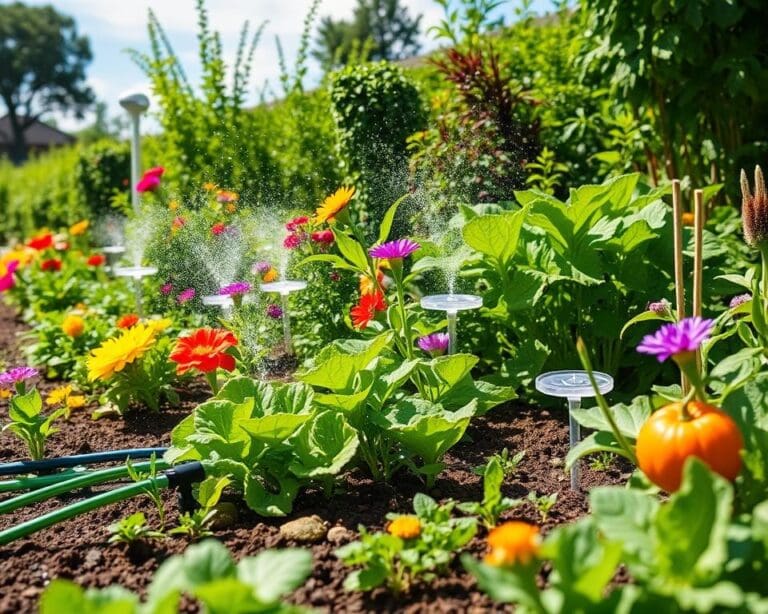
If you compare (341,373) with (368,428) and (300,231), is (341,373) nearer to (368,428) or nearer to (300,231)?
(368,428)

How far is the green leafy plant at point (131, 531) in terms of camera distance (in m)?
1.87

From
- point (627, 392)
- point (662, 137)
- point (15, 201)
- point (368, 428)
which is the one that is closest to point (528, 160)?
point (662, 137)

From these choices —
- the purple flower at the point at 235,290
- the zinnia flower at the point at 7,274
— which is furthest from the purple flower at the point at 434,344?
the zinnia flower at the point at 7,274

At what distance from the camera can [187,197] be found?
5398 mm

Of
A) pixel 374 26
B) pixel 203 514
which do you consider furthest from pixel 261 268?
pixel 374 26

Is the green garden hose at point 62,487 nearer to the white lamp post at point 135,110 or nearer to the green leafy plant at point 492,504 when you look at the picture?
the green leafy plant at point 492,504

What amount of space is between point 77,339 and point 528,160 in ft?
7.69

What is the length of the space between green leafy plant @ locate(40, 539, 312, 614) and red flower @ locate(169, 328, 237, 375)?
4.01 feet

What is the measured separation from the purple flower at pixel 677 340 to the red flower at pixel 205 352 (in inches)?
53.2

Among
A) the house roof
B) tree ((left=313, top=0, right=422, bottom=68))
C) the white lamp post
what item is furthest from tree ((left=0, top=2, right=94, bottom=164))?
the white lamp post

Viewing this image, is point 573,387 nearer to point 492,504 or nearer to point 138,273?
point 492,504

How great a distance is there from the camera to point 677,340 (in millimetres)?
1454

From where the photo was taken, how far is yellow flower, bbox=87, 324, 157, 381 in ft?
9.11

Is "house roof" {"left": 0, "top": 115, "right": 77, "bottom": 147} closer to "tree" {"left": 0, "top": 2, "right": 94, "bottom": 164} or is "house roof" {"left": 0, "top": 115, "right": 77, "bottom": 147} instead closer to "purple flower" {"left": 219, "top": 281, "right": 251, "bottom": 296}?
"tree" {"left": 0, "top": 2, "right": 94, "bottom": 164}
